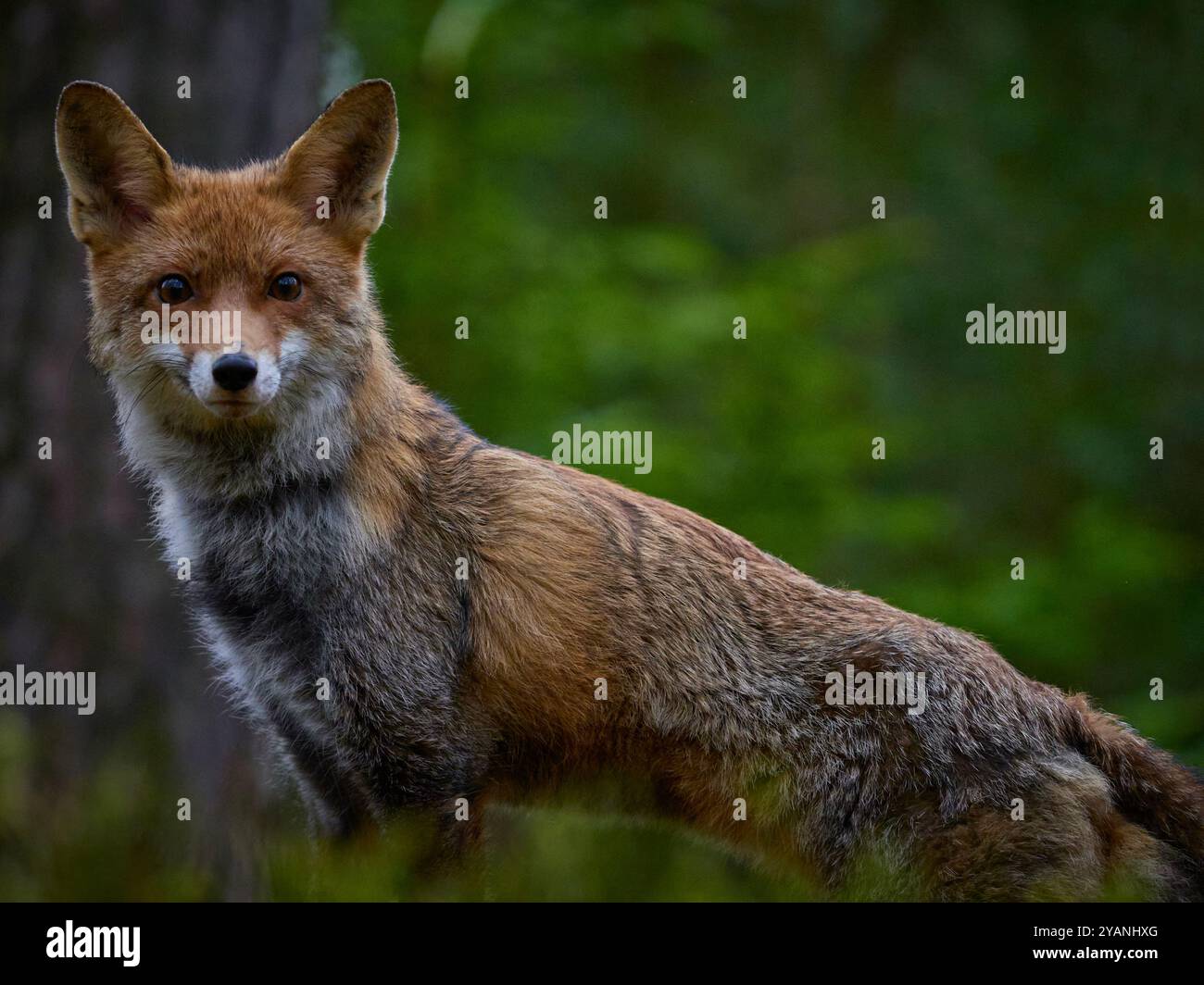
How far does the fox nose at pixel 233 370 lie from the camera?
482 cm

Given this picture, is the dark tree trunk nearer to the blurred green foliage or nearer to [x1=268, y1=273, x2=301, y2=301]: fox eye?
the blurred green foliage

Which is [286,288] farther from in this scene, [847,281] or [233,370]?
[847,281]

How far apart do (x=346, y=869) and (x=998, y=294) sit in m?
12.5

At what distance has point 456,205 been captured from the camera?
1056 centimetres

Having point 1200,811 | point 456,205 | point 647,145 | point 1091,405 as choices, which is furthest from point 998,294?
point 1200,811

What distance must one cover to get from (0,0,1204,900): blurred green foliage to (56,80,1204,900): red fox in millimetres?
455

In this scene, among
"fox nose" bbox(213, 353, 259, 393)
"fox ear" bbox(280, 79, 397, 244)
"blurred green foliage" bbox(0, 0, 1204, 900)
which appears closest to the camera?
"fox nose" bbox(213, 353, 259, 393)

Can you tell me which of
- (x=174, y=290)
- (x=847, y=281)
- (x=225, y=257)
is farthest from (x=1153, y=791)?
(x=847, y=281)

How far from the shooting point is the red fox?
520 cm

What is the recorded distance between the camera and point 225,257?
16.7 ft

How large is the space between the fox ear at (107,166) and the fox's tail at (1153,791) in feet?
14.4

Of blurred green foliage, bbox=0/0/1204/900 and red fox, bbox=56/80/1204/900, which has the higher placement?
blurred green foliage, bbox=0/0/1204/900

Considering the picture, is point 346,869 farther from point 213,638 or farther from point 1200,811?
point 1200,811

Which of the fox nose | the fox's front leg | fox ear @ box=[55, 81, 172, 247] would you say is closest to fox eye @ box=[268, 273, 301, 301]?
the fox nose
